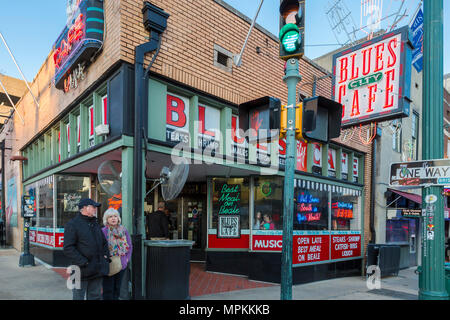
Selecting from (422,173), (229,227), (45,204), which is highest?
(422,173)

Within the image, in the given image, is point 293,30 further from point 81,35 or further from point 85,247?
point 81,35

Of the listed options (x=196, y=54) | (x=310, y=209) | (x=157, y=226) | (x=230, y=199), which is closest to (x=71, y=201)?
(x=157, y=226)

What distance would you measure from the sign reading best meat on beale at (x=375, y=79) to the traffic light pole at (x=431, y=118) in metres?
2.43

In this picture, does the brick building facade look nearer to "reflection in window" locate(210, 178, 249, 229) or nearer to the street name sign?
"reflection in window" locate(210, 178, 249, 229)

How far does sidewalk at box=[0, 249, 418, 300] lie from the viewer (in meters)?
6.91

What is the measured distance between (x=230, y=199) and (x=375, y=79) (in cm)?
470

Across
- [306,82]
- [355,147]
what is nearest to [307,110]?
[306,82]

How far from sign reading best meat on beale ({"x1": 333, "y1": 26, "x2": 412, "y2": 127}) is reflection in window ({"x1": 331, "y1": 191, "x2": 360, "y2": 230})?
331 centimetres

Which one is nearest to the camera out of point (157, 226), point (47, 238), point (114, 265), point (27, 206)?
point (114, 265)

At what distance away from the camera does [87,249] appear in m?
4.61

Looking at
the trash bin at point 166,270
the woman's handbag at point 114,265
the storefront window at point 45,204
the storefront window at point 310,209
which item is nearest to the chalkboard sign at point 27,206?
the storefront window at point 45,204

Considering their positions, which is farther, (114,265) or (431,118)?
(431,118)

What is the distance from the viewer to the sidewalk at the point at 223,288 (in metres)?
6.91

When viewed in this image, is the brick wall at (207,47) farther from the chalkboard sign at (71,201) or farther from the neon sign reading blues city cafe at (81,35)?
the chalkboard sign at (71,201)
